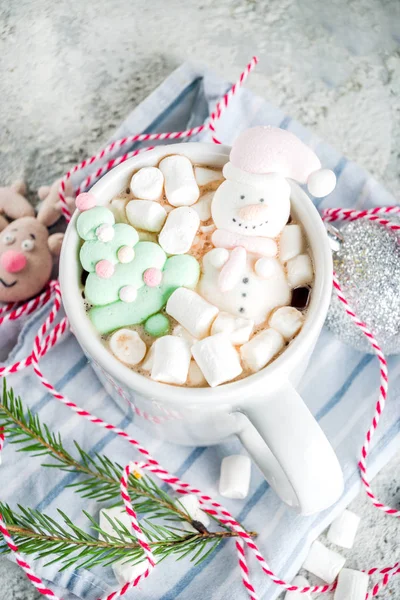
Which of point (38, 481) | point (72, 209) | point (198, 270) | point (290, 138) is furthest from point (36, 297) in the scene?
→ point (290, 138)

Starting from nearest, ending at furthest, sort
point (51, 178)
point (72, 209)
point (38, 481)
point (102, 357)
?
point (102, 357), point (38, 481), point (72, 209), point (51, 178)

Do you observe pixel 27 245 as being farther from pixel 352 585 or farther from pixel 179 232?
pixel 352 585

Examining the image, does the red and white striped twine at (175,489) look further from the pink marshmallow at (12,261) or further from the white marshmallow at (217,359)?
the white marshmallow at (217,359)

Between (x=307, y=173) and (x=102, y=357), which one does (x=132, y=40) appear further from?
(x=102, y=357)

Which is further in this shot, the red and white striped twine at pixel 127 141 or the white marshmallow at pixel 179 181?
the red and white striped twine at pixel 127 141

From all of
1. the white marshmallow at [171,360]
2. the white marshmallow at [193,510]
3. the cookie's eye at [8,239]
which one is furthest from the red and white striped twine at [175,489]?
the white marshmallow at [171,360]

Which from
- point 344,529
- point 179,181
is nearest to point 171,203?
point 179,181
